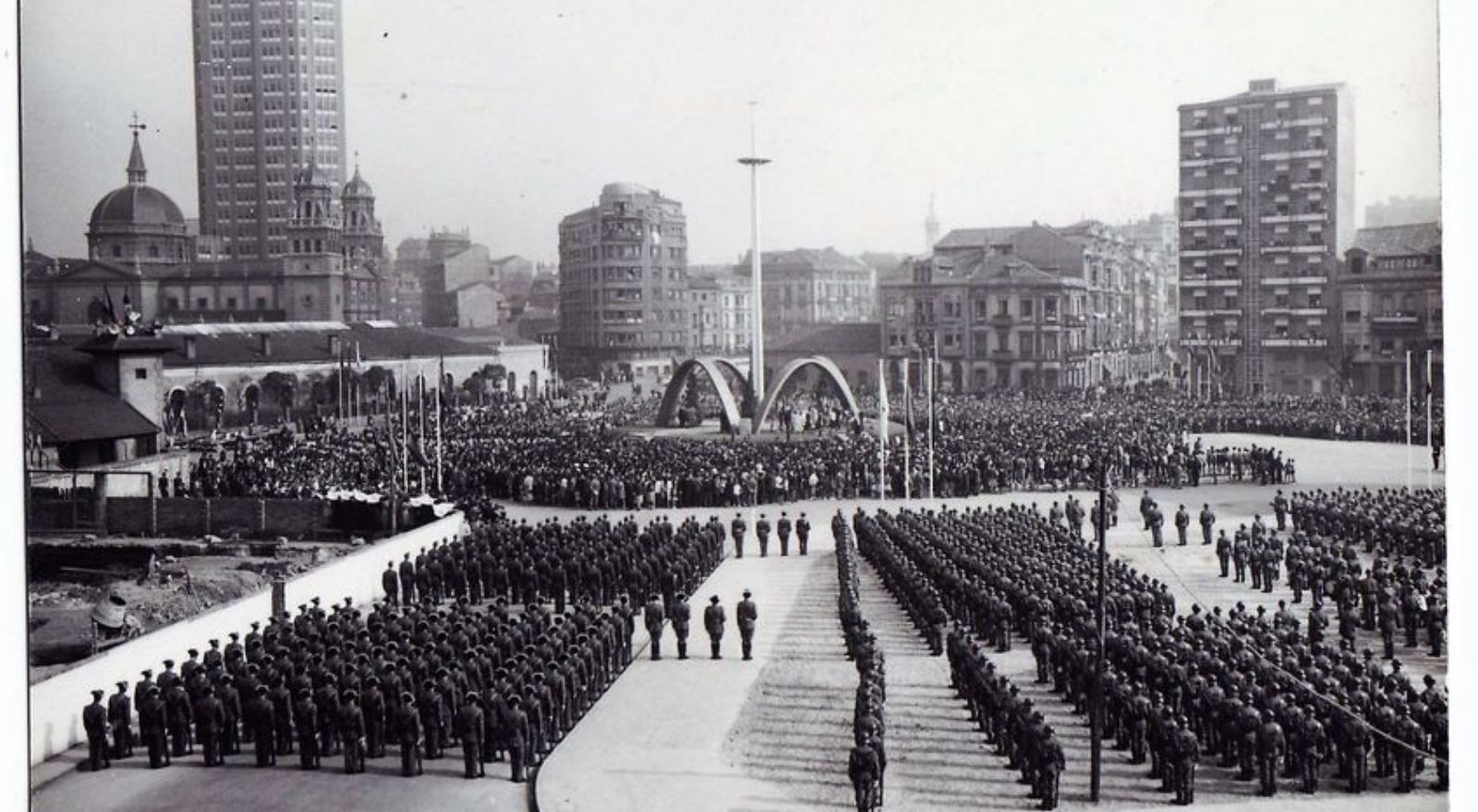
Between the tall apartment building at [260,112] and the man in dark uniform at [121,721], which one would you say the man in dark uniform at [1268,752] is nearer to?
the man in dark uniform at [121,721]

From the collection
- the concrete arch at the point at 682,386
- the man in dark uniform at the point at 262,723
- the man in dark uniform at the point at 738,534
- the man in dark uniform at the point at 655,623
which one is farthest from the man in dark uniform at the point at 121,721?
the concrete arch at the point at 682,386

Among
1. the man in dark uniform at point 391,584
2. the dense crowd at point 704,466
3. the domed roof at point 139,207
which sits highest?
the domed roof at point 139,207

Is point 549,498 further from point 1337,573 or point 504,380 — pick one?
point 504,380

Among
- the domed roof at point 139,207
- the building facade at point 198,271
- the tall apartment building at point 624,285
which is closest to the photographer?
the building facade at point 198,271

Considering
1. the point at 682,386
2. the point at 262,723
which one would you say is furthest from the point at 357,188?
the point at 262,723

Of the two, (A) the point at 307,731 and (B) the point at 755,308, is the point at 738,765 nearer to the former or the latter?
(A) the point at 307,731

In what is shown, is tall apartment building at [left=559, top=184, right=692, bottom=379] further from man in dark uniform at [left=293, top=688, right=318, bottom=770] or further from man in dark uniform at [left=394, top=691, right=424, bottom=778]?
man in dark uniform at [left=394, top=691, right=424, bottom=778]

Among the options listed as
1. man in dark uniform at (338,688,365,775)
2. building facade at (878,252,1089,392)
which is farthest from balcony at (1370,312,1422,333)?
man in dark uniform at (338,688,365,775)
